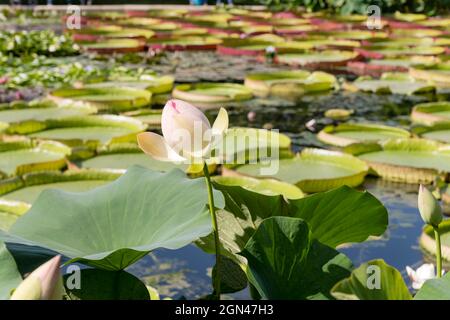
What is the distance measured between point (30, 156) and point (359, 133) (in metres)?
1.62

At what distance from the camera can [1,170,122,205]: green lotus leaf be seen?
303 cm

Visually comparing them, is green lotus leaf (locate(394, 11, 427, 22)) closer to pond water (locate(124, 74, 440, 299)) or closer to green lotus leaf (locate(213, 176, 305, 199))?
pond water (locate(124, 74, 440, 299))

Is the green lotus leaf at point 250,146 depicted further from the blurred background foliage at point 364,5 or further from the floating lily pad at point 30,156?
the blurred background foliage at point 364,5

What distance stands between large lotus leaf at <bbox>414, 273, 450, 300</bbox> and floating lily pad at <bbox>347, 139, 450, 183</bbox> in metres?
Result: 2.54

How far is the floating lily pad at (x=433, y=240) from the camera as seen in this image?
96.0 inches

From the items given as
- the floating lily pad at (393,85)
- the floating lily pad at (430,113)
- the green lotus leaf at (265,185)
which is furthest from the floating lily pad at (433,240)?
the floating lily pad at (393,85)

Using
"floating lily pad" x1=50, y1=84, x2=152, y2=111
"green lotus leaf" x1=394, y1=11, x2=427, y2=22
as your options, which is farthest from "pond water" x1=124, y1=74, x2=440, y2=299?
"green lotus leaf" x1=394, y1=11, x2=427, y2=22

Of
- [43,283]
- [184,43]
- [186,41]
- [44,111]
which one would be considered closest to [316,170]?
[44,111]

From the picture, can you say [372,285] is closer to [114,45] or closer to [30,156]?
[30,156]

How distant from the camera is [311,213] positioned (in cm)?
108

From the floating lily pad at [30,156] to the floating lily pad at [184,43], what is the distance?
4.76 metres
